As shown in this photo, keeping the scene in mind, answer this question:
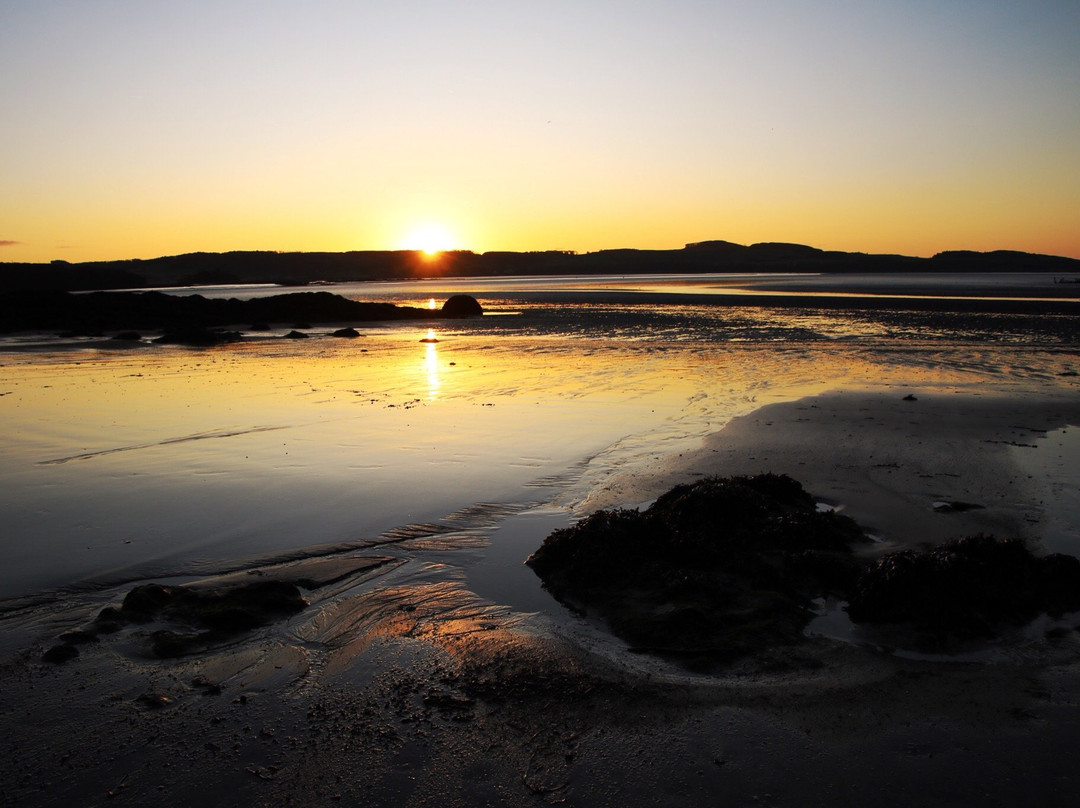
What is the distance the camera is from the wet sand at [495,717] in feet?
11.6

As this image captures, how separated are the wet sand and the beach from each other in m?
0.02

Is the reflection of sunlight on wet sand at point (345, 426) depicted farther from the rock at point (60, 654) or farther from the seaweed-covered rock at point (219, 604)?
the rock at point (60, 654)

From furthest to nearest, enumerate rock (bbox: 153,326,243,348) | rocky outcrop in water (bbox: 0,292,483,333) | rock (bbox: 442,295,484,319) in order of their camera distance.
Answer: rock (bbox: 442,295,484,319), rocky outcrop in water (bbox: 0,292,483,333), rock (bbox: 153,326,243,348)

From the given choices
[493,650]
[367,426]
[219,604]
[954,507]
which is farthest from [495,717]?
[367,426]

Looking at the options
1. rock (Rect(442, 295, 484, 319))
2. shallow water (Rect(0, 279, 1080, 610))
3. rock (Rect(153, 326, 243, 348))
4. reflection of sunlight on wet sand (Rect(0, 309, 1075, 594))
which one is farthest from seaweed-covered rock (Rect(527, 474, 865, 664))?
rock (Rect(442, 295, 484, 319))

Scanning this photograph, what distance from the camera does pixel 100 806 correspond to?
3410mm

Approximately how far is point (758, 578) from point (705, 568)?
44 centimetres

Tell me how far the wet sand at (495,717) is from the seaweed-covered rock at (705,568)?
0.29m

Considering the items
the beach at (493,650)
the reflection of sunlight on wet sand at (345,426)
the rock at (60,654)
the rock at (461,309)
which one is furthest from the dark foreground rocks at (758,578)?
the rock at (461,309)

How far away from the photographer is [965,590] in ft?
17.0

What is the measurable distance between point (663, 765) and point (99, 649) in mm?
3626

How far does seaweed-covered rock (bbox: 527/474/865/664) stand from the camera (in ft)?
16.5

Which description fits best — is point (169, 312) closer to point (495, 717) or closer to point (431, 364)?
point (431, 364)

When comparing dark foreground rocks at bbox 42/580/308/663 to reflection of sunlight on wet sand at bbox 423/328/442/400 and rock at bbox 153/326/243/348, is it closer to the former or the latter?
reflection of sunlight on wet sand at bbox 423/328/442/400
